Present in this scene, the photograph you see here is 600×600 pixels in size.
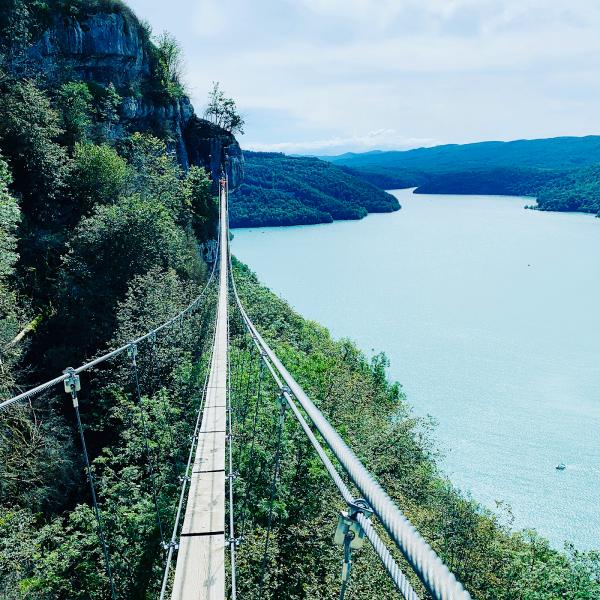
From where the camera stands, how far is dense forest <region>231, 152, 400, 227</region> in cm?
9069

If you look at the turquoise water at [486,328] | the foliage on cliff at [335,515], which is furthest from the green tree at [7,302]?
the turquoise water at [486,328]

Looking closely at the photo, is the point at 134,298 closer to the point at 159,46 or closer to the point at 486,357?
the point at 159,46

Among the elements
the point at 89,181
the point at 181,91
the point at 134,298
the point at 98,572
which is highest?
the point at 181,91

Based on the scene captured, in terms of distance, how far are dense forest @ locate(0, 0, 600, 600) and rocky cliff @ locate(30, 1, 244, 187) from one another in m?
0.09

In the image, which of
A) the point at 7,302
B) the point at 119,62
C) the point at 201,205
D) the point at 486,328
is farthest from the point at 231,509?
the point at 486,328

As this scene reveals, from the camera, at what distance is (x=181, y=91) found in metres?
29.3

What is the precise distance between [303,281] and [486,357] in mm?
23719

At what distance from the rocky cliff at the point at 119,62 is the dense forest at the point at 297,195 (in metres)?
57.5

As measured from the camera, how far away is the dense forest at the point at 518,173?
110438 mm

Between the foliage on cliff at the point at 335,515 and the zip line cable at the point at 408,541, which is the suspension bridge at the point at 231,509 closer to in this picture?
the zip line cable at the point at 408,541

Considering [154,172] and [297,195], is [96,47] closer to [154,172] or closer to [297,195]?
[154,172]

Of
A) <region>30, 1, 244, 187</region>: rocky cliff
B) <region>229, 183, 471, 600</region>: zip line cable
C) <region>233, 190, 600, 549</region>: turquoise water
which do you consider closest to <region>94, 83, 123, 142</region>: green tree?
<region>30, 1, 244, 187</region>: rocky cliff

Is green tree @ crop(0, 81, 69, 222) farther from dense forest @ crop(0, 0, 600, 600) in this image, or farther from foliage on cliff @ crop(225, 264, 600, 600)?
foliage on cliff @ crop(225, 264, 600, 600)

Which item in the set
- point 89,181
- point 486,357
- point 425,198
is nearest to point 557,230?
point 425,198
